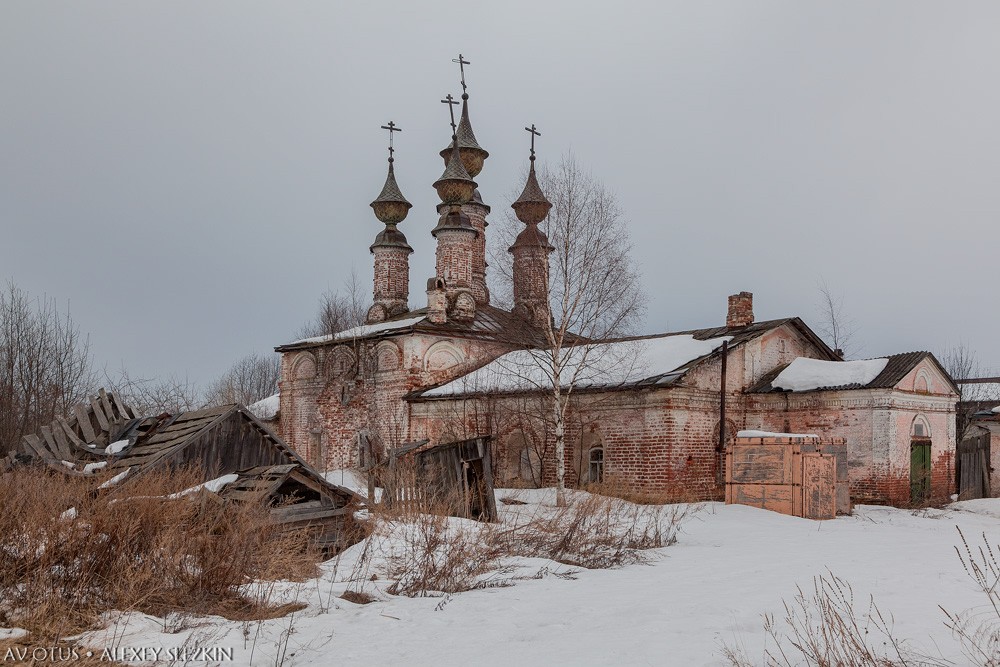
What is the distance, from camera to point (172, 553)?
695 centimetres

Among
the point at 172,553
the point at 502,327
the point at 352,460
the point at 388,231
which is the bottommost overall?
the point at 352,460

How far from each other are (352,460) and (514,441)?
18.8 ft

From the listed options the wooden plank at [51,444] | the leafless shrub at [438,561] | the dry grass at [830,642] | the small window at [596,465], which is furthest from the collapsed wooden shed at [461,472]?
the dry grass at [830,642]

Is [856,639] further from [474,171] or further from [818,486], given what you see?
[474,171]

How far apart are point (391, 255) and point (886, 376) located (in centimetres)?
1547

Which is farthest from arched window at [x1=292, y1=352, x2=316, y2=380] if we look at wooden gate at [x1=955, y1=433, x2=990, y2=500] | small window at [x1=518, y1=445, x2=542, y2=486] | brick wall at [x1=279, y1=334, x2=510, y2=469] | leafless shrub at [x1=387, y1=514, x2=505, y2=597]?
wooden gate at [x1=955, y1=433, x2=990, y2=500]

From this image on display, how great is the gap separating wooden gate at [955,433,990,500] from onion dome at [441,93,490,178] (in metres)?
16.2

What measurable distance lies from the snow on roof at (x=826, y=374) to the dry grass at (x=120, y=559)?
1364 cm

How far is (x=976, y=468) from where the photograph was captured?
21.4m

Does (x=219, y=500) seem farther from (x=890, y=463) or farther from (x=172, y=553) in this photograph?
(x=890, y=463)

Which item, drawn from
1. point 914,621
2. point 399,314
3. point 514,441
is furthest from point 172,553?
point 399,314

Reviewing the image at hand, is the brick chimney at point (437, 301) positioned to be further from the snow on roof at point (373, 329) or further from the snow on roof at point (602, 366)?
the snow on roof at point (602, 366)

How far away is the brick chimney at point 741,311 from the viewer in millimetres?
20172

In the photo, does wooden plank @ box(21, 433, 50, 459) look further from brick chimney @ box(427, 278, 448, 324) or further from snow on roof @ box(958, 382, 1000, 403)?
snow on roof @ box(958, 382, 1000, 403)
